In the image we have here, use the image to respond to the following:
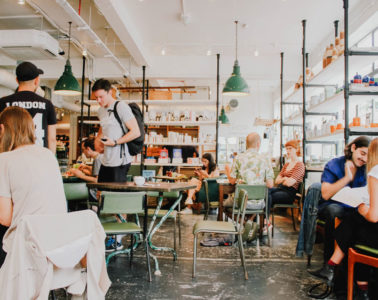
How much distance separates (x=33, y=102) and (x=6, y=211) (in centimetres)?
139

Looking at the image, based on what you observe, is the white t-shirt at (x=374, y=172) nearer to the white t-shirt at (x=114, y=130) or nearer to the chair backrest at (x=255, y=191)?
the chair backrest at (x=255, y=191)

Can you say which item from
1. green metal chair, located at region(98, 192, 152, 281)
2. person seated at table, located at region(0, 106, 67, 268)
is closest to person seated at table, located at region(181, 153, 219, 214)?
green metal chair, located at region(98, 192, 152, 281)

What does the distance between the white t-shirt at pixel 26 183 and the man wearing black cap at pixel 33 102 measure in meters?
1.15

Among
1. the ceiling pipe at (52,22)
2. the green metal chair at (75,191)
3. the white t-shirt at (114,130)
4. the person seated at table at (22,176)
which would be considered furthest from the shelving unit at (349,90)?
the ceiling pipe at (52,22)

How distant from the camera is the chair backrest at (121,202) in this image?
259 cm

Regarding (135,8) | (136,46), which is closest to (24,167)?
(135,8)

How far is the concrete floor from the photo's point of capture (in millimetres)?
2557

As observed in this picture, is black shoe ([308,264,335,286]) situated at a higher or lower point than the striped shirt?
lower

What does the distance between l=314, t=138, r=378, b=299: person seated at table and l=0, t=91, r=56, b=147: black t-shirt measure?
2.51m

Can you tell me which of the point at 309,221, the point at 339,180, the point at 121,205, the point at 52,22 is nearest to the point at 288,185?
the point at 309,221

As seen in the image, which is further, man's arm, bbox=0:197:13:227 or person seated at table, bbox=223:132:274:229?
person seated at table, bbox=223:132:274:229

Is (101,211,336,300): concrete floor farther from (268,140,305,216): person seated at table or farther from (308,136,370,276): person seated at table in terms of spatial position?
(268,140,305,216): person seated at table

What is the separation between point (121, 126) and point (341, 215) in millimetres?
2208

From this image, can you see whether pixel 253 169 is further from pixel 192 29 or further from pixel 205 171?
pixel 192 29
